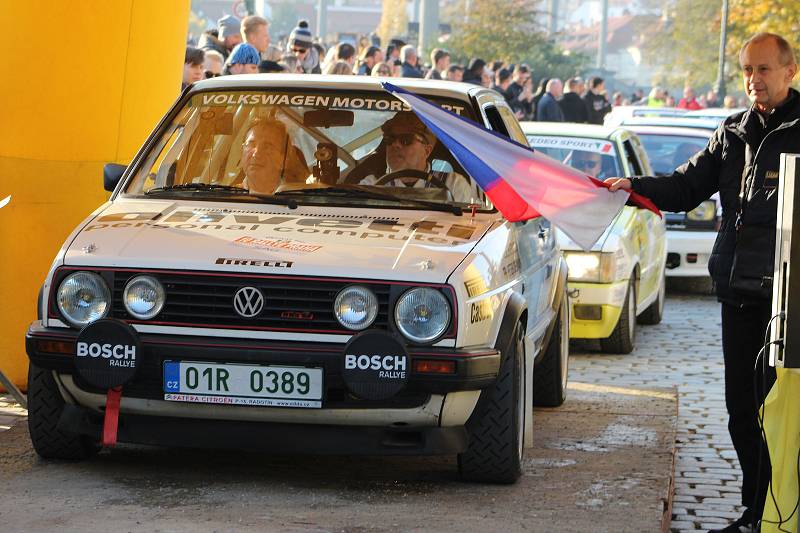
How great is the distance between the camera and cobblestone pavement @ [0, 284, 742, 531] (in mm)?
7008

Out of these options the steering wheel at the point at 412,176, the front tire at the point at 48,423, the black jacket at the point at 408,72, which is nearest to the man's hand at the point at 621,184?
the steering wheel at the point at 412,176

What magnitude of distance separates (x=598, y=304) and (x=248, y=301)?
5.33 metres

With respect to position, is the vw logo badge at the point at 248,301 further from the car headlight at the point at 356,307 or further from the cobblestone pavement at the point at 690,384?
the cobblestone pavement at the point at 690,384

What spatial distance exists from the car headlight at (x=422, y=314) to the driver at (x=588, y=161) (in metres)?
6.49

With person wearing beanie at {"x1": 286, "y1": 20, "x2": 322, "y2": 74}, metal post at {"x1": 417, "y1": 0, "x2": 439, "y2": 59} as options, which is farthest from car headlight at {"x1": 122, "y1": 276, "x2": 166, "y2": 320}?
metal post at {"x1": 417, "y1": 0, "x2": 439, "y2": 59}

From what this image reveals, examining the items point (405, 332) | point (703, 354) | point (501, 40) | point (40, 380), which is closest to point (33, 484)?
point (40, 380)

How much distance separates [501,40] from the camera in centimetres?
6331

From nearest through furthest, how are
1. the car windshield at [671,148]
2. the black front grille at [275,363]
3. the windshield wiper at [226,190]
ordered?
the black front grille at [275,363]
the windshield wiper at [226,190]
the car windshield at [671,148]

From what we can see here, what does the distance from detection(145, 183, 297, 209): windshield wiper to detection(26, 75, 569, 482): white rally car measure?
0.10 meters

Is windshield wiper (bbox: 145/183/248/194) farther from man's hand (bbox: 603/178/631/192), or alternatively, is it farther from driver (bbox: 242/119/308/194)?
man's hand (bbox: 603/178/631/192)

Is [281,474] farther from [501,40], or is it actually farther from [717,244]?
[501,40]

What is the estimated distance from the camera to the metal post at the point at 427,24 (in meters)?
57.5

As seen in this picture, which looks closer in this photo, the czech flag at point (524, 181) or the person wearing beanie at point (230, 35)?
the czech flag at point (524, 181)

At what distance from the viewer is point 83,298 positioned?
20.1 feet
